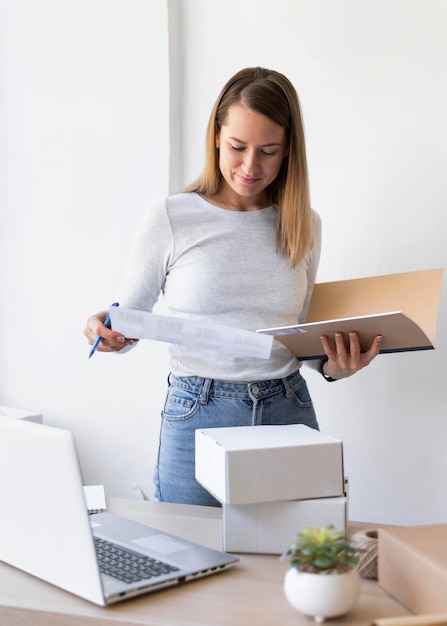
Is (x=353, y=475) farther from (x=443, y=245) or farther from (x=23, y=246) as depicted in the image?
(x=23, y=246)

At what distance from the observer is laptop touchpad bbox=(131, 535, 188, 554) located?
1.26 metres

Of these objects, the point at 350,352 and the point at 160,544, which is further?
the point at 350,352

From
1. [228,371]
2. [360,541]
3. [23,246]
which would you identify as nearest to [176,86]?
[23,246]

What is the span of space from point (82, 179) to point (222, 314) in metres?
1.06

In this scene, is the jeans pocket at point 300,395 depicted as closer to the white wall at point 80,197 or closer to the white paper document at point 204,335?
the white paper document at point 204,335

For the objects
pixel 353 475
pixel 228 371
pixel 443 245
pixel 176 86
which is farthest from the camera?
pixel 176 86

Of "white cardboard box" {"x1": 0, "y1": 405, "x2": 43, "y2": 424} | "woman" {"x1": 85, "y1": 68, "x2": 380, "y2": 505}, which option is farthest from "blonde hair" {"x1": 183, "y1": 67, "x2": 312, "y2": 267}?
"white cardboard box" {"x1": 0, "y1": 405, "x2": 43, "y2": 424}

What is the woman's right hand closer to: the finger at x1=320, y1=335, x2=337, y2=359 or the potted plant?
the finger at x1=320, y1=335, x2=337, y2=359

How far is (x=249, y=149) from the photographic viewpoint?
177cm

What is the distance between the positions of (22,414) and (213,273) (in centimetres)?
119

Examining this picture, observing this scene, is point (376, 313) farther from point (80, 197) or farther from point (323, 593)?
point (80, 197)

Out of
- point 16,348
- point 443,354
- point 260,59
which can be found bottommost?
→ point 16,348

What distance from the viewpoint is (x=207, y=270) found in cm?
179

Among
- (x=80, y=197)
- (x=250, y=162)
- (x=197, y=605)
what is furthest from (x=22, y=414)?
(x=197, y=605)
